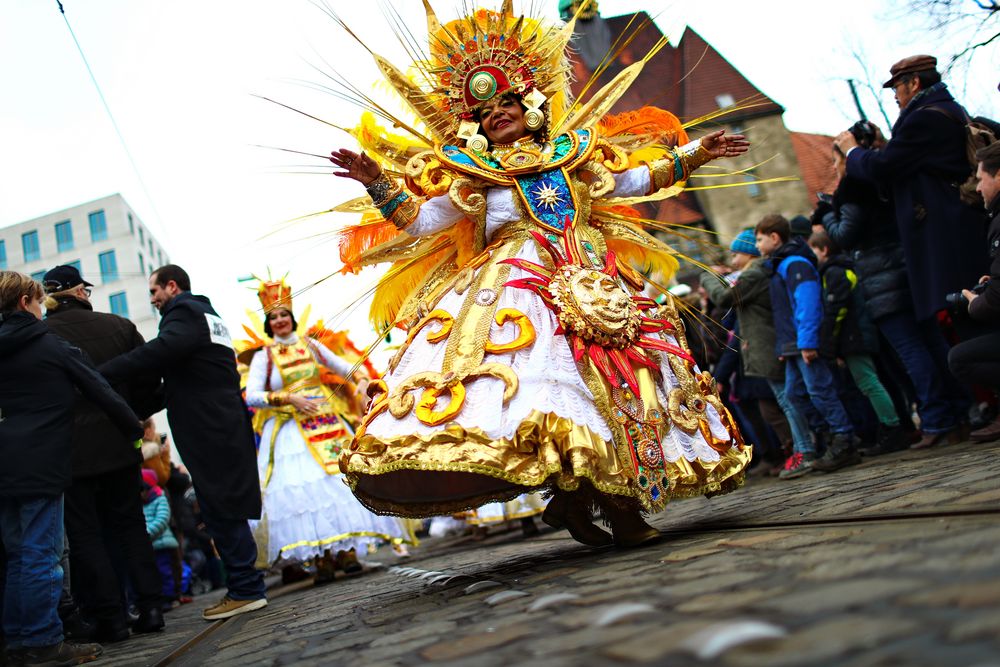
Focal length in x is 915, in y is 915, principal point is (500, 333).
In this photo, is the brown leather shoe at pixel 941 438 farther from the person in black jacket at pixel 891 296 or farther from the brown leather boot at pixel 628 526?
the brown leather boot at pixel 628 526

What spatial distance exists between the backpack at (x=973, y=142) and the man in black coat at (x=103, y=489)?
511 centimetres

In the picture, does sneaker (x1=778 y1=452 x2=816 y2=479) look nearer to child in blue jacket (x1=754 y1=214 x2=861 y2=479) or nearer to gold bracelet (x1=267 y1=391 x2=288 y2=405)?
child in blue jacket (x1=754 y1=214 x2=861 y2=479)

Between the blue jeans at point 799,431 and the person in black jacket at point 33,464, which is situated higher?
the person in black jacket at point 33,464

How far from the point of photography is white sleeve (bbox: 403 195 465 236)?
4.59 metres

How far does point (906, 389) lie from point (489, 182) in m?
4.15

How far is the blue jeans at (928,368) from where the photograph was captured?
579 cm

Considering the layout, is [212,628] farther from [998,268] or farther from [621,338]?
[998,268]

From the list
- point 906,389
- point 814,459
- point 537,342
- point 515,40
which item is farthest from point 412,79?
point 906,389

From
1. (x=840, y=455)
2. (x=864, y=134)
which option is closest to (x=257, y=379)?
(x=840, y=455)

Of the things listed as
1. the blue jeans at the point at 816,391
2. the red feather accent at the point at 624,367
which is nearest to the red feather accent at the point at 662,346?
the red feather accent at the point at 624,367

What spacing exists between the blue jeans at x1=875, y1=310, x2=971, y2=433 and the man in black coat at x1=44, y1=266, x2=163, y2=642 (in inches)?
190

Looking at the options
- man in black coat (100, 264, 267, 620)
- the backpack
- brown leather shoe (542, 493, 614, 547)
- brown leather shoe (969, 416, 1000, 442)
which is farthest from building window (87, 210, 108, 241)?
brown leather shoe (969, 416, 1000, 442)

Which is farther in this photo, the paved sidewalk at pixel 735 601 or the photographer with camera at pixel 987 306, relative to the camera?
the photographer with camera at pixel 987 306

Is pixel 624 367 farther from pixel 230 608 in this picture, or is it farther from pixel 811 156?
pixel 811 156
